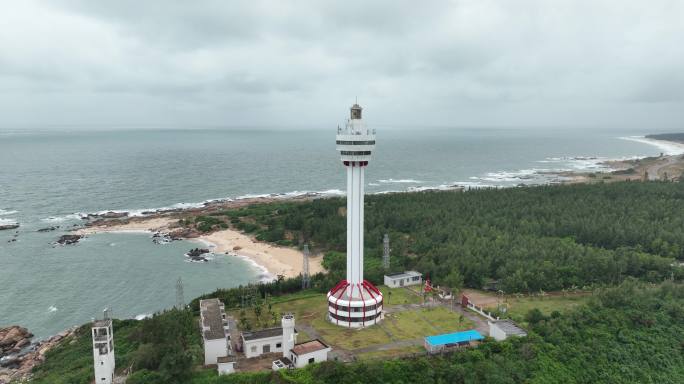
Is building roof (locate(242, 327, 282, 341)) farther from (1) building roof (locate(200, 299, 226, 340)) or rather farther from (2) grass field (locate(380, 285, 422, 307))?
(2) grass field (locate(380, 285, 422, 307))

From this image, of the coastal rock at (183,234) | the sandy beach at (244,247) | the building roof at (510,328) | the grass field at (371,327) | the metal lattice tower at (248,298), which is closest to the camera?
the building roof at (510,328)

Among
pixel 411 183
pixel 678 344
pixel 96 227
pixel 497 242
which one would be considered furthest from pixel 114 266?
pixel 411 183

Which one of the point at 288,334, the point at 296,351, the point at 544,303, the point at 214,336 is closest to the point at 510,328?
the point at 544,303

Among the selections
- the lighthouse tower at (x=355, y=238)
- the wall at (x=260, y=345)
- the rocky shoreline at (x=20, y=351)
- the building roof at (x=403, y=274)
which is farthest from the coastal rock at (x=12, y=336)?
the building roof at (x=403, y=274)

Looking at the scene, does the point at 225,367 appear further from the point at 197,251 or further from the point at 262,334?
the point at 197,251

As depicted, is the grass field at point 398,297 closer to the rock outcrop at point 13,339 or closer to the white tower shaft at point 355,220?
the white tower shaft at point 355,220

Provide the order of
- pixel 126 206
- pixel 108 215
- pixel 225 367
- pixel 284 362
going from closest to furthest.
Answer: pixel 225 367
pixel 284 362
pixel 108 215
pixel 126 206

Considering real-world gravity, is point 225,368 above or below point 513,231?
below
